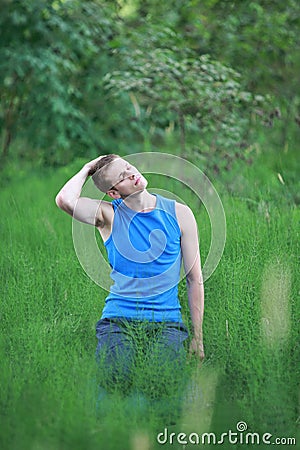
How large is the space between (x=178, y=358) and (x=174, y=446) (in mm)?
440

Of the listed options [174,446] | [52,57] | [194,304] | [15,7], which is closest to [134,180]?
[194,304]

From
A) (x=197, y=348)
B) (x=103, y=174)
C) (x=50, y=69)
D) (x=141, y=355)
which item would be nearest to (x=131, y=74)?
(x=50, y=69)

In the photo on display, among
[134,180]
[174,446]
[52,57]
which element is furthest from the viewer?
[52,57]

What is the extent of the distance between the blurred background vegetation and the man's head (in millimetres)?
2650

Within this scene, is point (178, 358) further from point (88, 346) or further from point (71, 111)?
point (71, 111)

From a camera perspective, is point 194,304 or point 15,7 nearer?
point 194,304

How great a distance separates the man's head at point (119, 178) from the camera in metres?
3.04

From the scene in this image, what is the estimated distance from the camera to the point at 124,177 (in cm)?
304

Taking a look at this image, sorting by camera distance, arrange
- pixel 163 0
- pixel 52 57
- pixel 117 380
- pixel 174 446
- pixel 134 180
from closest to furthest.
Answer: pixel 174 446
pixel 117 380
pixel 134 180
pixel 52 57
pixel 163 0

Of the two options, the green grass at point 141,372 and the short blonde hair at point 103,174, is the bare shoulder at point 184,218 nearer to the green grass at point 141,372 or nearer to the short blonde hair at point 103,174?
the short blonde hair at point 103,174

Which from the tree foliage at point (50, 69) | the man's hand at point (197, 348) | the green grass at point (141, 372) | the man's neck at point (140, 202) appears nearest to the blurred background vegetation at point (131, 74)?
the tree foliage at point (50, 69)

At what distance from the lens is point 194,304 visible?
3127 millimetres

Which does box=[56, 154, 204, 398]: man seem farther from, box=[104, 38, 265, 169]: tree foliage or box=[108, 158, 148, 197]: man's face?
box=[104, 38, 265, 169]: tree foliage

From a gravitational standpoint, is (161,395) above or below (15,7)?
below
